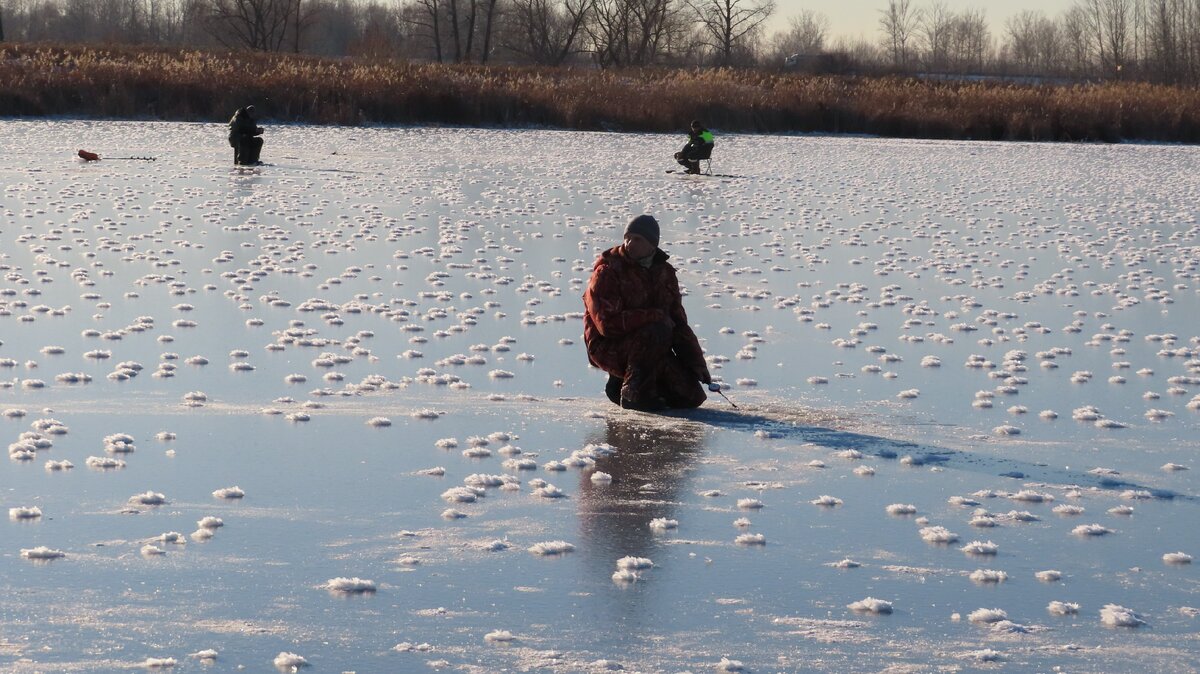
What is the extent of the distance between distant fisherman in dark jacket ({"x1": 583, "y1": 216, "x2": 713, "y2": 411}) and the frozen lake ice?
0.22 metres

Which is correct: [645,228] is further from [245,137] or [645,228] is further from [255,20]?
[255,20]

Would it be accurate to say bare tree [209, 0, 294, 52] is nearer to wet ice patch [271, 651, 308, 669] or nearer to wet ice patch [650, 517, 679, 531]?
wet ice patch [650, 517, 679, 531]

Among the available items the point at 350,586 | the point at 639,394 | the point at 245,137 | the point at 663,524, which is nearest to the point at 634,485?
the point at 663,524

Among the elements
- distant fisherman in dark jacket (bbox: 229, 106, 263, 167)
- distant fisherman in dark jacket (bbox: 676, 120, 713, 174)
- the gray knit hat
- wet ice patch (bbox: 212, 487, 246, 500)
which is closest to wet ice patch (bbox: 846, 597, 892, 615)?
wet ice patch (bbox: 212, 487, 246, 500)

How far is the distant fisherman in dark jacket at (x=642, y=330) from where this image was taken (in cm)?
840

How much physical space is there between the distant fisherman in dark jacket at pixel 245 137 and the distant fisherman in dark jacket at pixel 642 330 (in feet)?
57.3

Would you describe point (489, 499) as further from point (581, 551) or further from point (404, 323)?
point (404, 323)

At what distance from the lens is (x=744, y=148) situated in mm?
33812

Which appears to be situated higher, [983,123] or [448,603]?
[983,123]

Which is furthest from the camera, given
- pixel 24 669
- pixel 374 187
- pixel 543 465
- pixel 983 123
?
pixel 983 123

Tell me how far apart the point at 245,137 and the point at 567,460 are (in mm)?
19029

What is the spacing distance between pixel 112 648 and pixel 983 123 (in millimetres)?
36584

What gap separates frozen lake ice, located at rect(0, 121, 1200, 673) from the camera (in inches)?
196

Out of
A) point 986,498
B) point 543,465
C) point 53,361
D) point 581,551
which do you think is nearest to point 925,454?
point 986,498
